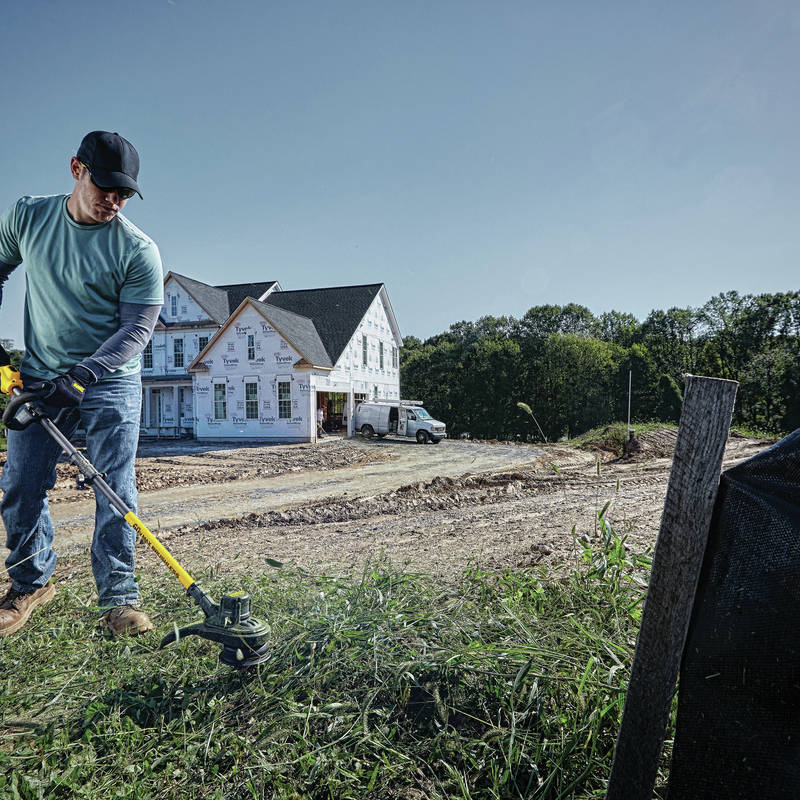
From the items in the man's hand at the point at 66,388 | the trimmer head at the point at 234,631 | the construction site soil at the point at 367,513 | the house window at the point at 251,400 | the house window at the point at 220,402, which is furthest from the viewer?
the house window at the point at 220,402

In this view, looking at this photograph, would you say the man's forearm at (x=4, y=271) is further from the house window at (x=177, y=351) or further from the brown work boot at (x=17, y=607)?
the house window at (x=177, y=351)

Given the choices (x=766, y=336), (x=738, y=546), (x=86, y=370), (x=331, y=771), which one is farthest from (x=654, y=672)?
(x=766, y=336)

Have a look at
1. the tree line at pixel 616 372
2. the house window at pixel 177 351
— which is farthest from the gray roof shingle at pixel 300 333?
the tree line at pixel 616 372

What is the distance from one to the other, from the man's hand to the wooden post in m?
2.65

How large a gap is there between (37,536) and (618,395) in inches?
1194

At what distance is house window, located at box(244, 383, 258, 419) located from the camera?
69.4 ft

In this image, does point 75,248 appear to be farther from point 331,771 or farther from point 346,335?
point 346,335

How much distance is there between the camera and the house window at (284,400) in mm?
20469

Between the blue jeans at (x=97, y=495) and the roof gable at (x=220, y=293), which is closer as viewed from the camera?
the blue jeans at (x=97, y=495)

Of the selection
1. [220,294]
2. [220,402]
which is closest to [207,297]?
[220,294]

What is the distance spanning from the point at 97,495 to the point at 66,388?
0.69 metres

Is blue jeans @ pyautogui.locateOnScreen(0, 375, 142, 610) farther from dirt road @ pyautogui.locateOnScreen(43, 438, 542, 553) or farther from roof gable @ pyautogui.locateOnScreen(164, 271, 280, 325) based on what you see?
roof gable @ pyautogui.locateOnScreen(164, 271, 280, 325)

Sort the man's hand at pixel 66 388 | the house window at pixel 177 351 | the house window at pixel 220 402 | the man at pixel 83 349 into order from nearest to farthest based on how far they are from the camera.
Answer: the man's hand at pixel 66 388 → the man at pixel 83 349 → the house window at pixel 220 402 → the house window at pixel 177 351

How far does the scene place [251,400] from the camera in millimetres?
21219
